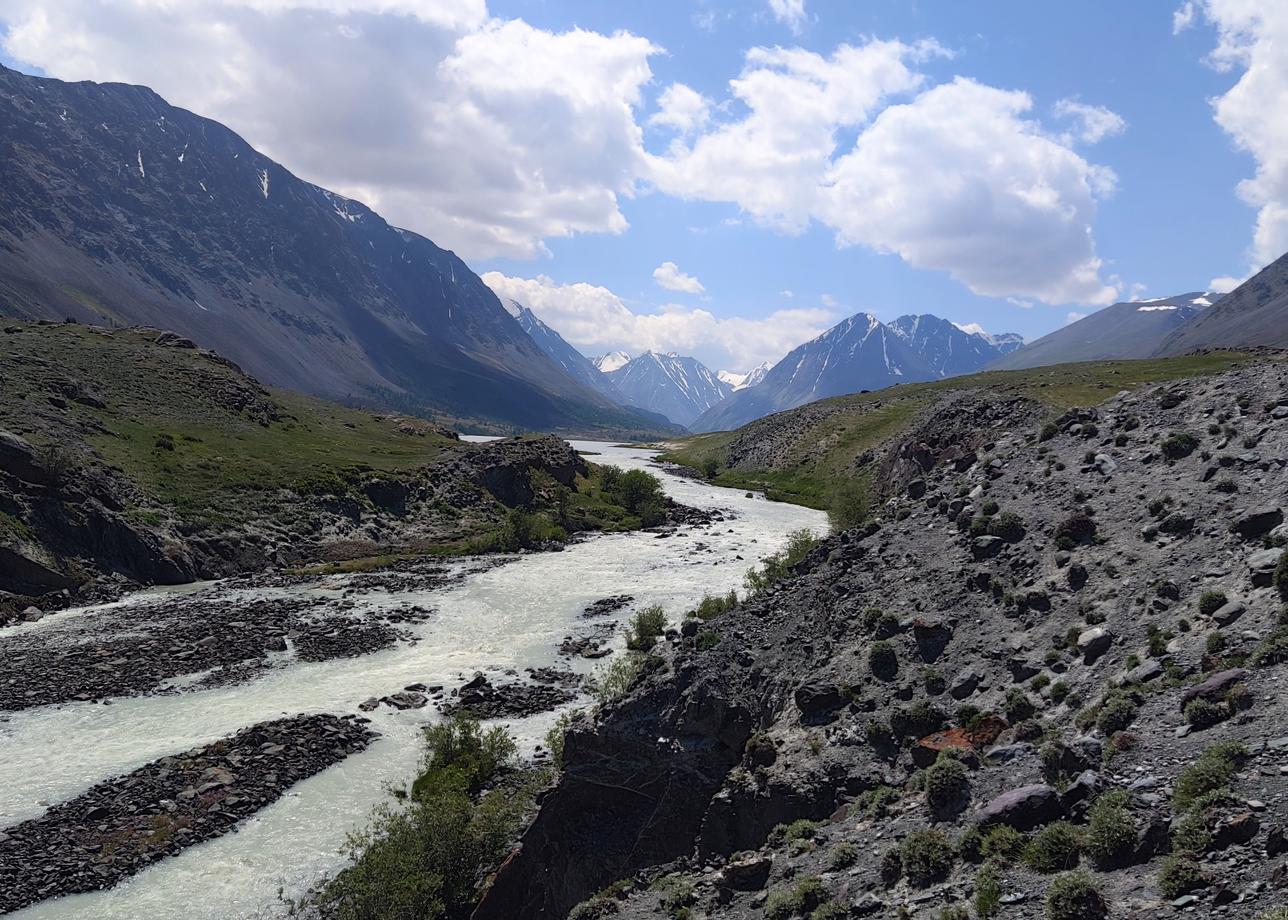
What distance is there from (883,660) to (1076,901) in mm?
10859

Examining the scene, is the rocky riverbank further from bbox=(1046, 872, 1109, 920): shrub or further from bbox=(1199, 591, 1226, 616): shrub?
bbox=(1199, 591, 1226, 616): shrub

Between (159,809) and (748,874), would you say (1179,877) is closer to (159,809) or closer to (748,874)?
(748,874)

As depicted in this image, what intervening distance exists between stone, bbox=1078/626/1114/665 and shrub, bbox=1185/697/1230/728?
4000 mm

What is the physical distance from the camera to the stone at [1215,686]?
1529cm

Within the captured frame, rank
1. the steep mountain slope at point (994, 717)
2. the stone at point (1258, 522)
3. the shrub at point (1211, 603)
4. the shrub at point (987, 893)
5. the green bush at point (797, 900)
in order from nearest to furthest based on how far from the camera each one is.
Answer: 1. the shrub at point (987, 893)
2. the steep mountain slope at point (994, 717)
3. the green bush at point (797, 900)
4. the shrub at point (1211, 603)
5. the stone at point (1258, 522)

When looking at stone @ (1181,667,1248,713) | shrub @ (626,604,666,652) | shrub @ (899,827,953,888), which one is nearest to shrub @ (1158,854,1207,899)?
shrub @ (899,827,953,888)

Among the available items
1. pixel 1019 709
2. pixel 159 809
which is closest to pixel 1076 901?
pixel 1019 709

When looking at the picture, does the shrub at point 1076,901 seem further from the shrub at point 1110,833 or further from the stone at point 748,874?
the stone at point 748,874

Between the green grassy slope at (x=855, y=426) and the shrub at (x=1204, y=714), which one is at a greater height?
the green grassy slope at (x=855, y=426)

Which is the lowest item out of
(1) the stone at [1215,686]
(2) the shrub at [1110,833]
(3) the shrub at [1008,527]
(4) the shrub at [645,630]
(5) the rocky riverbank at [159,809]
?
(5) the rocky riverbank at [159,809]

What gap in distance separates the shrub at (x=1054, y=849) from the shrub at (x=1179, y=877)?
1555 mm

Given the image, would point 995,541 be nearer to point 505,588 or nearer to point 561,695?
point 561,695

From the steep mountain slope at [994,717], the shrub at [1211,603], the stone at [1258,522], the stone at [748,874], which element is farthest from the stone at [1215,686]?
the stone at [748,874]

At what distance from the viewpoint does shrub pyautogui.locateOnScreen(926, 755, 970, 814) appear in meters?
16.4
